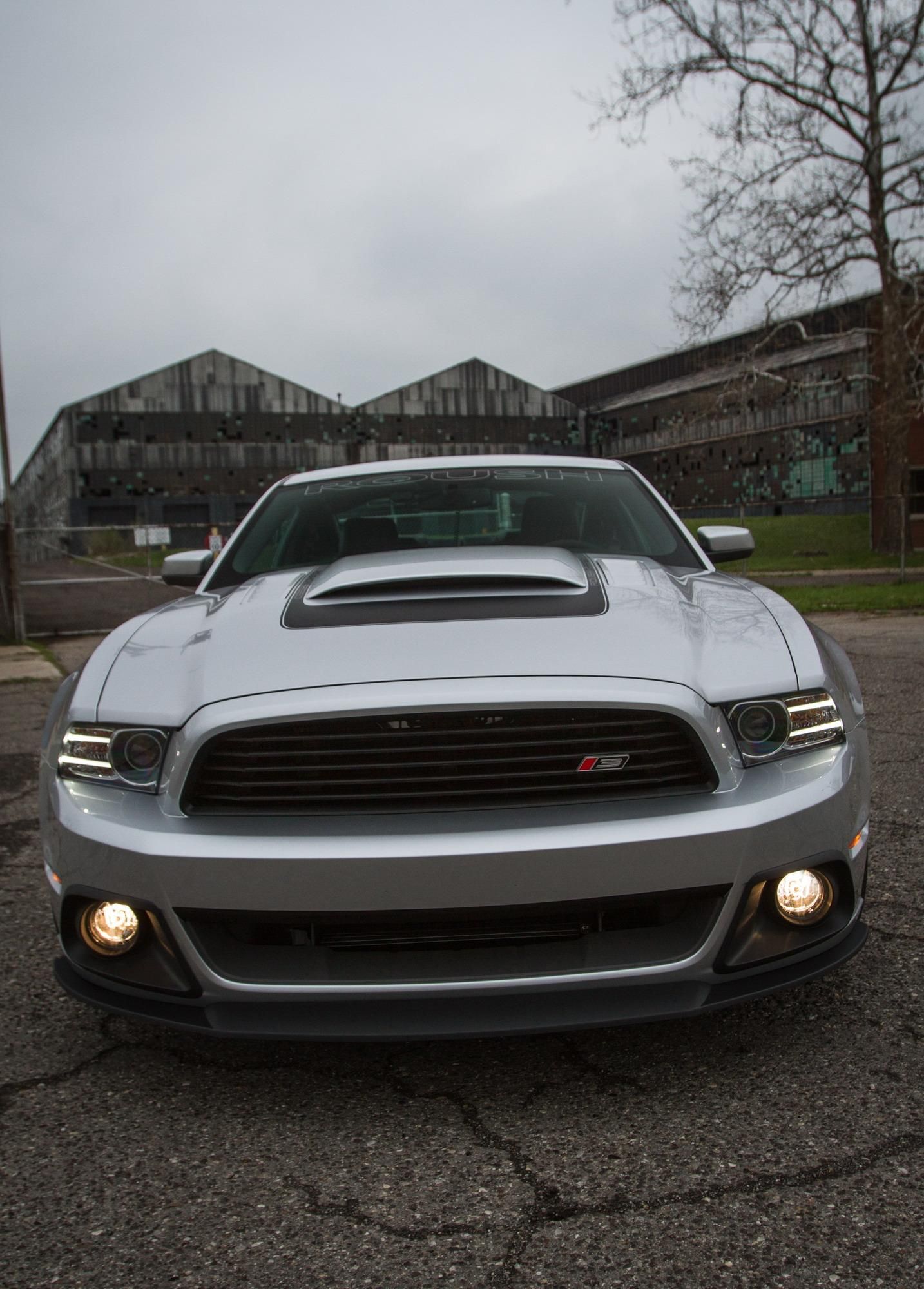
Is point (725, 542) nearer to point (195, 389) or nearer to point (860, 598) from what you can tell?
point (860, 598)

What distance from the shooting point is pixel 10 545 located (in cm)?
1169

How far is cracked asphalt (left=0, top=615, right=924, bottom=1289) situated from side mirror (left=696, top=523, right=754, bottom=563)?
1439 mm

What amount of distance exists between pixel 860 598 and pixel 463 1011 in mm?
12738

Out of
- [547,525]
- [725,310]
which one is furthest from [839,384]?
[547,525]

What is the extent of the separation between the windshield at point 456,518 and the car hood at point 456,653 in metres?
0.90

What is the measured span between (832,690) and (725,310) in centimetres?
2033

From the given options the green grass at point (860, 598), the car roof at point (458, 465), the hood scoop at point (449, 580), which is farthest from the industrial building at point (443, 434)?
the hood scoop at point (449, 580)

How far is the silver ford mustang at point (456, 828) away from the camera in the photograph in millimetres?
1920

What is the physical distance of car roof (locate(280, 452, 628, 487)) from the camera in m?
3.84

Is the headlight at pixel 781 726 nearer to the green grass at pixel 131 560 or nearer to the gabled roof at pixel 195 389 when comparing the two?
the green grass at pixel 131 560

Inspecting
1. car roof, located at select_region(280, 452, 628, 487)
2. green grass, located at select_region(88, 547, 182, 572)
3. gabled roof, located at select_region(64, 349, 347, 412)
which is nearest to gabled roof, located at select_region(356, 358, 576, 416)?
gabled roof, located at select_region(64, 349, 347, 412)

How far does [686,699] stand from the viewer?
206cm

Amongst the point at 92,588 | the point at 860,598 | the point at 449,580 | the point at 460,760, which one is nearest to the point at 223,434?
the point at 92,588

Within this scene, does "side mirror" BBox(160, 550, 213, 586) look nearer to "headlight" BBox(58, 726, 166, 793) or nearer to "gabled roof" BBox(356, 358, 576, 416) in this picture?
"headlight" BBox(58, 726, 166, 793)
